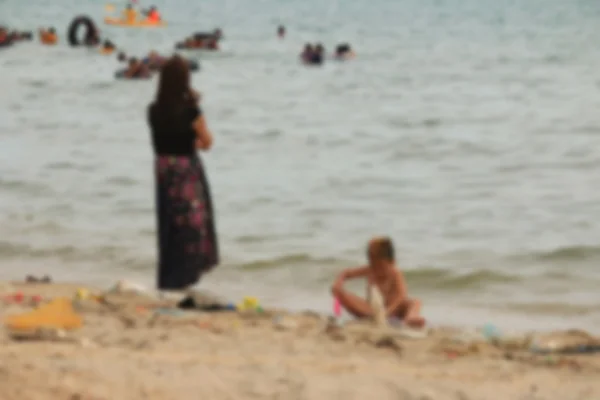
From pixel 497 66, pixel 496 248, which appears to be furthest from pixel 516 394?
pixel 497 66

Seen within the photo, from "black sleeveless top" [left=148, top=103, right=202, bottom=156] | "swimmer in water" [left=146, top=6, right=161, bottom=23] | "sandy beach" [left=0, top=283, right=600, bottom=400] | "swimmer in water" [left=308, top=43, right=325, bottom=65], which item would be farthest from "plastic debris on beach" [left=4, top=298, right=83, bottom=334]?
"swimmer in water" [left=146, top=6, right=161, bottom=23]

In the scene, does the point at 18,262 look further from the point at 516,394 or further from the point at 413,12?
the point at 413,12

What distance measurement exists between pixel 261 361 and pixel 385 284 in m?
2.04

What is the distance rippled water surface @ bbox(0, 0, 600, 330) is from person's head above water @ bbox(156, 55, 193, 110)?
2941mm

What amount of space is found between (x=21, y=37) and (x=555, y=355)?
47.0 metres

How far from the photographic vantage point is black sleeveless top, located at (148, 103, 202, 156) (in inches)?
317

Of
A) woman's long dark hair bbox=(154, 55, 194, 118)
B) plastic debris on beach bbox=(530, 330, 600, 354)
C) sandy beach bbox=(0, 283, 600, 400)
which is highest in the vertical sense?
woman's long dark hair bbox=(154, 55, 194, 118)

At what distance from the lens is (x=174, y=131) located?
809 centimetres

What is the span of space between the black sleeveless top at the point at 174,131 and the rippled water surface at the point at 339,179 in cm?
272

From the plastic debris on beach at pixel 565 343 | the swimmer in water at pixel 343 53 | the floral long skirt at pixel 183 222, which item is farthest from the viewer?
the swimmer in water at pixel 343 53

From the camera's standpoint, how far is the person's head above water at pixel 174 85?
7.98 m

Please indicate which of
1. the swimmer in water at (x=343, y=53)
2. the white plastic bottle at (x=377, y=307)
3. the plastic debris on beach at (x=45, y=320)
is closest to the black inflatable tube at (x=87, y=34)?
the swimmer in water at (x=343, y=53)

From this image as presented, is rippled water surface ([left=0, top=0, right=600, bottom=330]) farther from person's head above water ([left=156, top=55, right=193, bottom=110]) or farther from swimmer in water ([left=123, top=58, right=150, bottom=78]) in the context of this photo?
person's head above water ([left=156, top=55, right=193, bottom=110])

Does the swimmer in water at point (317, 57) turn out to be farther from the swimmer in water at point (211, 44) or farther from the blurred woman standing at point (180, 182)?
the blurred woman standing at point (180, 182)
